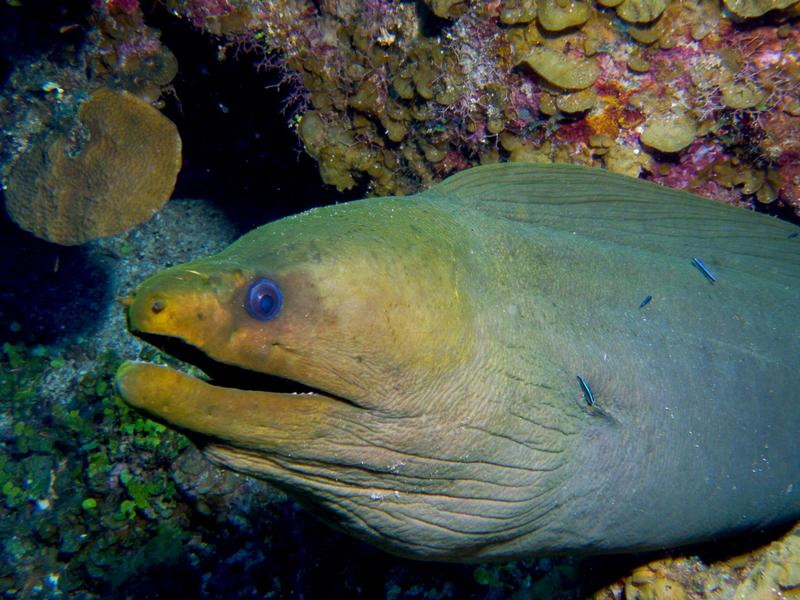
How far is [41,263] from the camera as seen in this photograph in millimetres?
6668

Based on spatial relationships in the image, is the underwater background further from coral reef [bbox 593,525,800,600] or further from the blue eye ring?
the blue eye ring

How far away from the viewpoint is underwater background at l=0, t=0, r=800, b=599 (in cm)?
285

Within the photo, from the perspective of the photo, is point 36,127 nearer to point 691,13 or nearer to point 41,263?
point 41,263

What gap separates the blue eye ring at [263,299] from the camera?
59.6 inches

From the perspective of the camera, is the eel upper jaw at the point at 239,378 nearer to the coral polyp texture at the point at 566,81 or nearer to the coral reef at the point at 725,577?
the coral reef at the point at 725,577

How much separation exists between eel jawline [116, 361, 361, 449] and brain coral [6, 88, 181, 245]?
363 cm

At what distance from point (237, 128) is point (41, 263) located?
11.7ft

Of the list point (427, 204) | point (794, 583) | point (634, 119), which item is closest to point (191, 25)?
point (427, 204)

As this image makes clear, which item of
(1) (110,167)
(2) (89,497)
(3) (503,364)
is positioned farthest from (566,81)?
(2) (89,497)

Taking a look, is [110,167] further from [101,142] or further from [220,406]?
[220,406]

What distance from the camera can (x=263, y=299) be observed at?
1.52m

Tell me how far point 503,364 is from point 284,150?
4027mm

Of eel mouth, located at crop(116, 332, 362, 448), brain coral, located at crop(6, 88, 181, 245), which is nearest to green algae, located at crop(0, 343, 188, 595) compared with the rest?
brain coral, located at crop(6, 88, 181, 245)

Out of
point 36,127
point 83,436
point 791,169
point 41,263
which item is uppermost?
point 791,169
